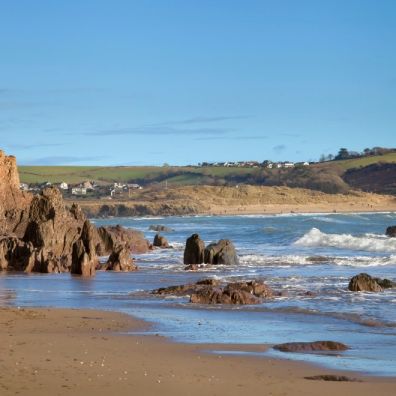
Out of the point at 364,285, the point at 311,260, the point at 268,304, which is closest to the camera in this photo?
the point at 268,304

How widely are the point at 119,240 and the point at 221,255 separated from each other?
9857mm

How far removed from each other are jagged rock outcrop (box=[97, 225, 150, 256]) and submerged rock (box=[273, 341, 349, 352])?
1024 inches

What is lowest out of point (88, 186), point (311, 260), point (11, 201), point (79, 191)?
point (311, 260)

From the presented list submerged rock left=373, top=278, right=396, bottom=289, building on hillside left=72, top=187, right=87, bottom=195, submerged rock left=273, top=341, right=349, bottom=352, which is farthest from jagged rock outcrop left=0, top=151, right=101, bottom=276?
building on hillside left=72, top=187, right=87, bottom=195

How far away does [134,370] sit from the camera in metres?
11.8

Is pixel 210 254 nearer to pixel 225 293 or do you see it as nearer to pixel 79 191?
pixel 225 293

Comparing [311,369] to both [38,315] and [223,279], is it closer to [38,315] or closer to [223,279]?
[38,315]

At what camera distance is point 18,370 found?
11.3 meters

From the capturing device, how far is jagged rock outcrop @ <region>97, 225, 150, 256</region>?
40.9 meters

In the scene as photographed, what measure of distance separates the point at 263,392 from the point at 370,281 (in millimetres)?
13233

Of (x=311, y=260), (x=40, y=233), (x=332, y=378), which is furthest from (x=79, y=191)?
(x=332, y=378)

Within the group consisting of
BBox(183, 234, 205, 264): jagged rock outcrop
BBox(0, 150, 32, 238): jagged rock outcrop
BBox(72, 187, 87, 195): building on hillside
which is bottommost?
BBox(183, 234, 205, 264): jagged rock outcrop

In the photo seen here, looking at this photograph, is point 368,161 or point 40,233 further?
point 368,161

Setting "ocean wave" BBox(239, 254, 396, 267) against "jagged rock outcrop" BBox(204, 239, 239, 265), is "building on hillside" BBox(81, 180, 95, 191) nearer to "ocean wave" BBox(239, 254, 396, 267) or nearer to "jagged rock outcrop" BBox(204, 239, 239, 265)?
"ocean wave" BBox(239, 254, 396, 267)
